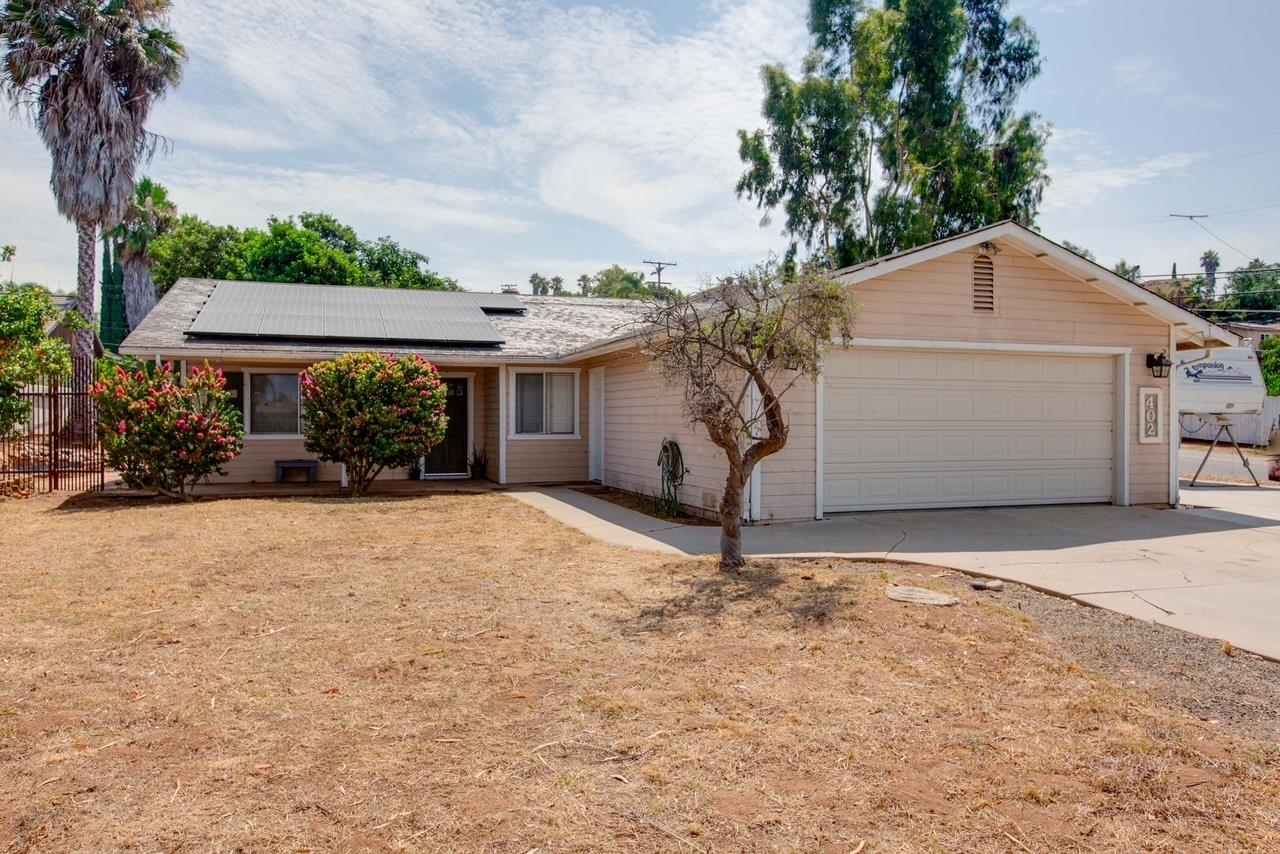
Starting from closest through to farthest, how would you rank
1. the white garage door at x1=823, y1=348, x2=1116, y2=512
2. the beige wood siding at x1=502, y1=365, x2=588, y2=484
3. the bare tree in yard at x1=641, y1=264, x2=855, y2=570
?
the bare tree in yard at x1=641, y1=264, x2=855, y2=570 → the white garage door at x1=823, y1=348, x2=1116, y2=512 → the beige wood siding at x1=502, y1=365, x2=588, y2=484

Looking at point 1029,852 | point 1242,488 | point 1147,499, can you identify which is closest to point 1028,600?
point 1029,852

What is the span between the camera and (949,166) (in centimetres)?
2553

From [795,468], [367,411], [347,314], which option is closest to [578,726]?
[795,468]

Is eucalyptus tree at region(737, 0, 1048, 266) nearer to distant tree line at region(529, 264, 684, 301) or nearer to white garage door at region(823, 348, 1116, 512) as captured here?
distant tree line at region(529, 264, 684, 301)

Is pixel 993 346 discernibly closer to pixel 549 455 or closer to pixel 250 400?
pixel 549 455

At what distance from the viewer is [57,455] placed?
46.0ft

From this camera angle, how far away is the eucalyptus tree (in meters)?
25.5

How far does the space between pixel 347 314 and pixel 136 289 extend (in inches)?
653

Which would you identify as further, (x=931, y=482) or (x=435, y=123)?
(x=435, y=123)

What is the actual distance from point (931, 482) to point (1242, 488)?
8.53 meters

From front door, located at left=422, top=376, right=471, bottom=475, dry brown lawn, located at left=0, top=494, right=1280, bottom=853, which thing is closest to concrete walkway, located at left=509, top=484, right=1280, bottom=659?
dry brown lawn, located at left=0, top=494, right=1280, bottom=853

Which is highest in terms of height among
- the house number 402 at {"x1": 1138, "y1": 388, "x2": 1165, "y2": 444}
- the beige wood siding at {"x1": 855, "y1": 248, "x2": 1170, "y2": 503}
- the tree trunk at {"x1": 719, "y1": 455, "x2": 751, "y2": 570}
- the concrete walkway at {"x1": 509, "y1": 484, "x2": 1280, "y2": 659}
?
the beige wood siding at {"x1": 855, "y1": 248, "x2": 1170, "y2": 503}

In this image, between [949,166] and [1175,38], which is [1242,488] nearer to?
[1175,38]

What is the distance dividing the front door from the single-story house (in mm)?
1759
